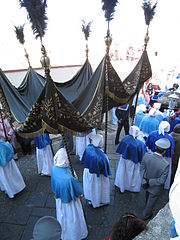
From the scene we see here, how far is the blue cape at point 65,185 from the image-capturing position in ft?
8.48

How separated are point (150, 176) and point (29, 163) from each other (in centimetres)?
398

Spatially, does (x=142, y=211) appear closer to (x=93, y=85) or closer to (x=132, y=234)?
(x=132, y=234)

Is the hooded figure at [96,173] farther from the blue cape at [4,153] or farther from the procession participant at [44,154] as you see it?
the blue cape at [4,153]

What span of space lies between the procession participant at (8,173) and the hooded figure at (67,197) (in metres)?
1.58

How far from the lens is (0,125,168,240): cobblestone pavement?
3.25 meters

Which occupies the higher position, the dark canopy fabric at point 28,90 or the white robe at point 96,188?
the dark canopy fabric at point 28,90

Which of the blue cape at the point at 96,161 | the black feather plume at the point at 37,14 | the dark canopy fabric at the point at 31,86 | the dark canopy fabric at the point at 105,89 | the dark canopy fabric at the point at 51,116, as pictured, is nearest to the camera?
the black feather plume at the point at 37,14

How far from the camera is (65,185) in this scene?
8.41ft

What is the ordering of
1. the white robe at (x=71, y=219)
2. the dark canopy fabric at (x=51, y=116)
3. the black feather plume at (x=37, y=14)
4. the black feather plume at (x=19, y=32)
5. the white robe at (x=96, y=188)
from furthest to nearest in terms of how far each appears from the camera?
1. the black feather plume at (x=19, y=32)
2. the white robe at (x=96, y=188)
3. the white robe at (x=71, y=219)
4. the dark canopy fabric at (x=51, y=116)
5. the black feather plume at (x=37, y=14)

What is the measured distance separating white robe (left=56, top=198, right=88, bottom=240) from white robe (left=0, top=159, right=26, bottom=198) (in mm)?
1728

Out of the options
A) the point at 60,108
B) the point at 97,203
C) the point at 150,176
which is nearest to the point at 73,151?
the point at 97,203

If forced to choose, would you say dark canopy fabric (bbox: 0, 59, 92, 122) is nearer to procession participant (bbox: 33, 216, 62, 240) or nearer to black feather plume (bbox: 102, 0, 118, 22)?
procession participant (bbox: 33, 216, 62, 240)

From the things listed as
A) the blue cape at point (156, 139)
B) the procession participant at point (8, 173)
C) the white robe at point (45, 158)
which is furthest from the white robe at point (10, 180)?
the blue cape at point (156, 139)

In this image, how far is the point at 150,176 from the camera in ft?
9.91
